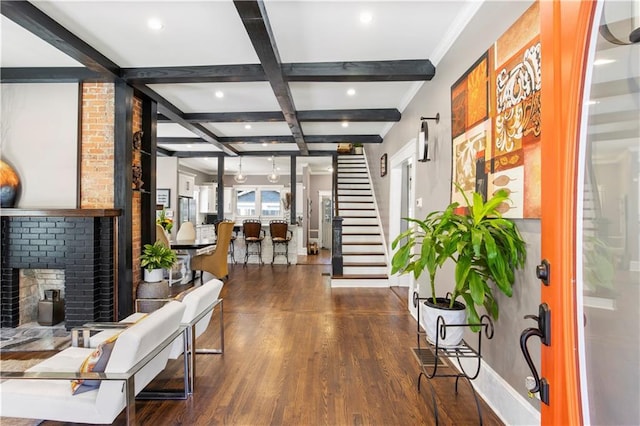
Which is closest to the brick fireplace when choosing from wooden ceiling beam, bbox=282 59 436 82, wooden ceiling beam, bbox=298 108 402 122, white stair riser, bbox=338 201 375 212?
wooden ceiling beam, bbox=282 59 436 82

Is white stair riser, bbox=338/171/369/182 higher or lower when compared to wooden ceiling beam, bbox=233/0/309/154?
lower

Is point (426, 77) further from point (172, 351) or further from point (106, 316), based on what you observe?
point (106, 316)

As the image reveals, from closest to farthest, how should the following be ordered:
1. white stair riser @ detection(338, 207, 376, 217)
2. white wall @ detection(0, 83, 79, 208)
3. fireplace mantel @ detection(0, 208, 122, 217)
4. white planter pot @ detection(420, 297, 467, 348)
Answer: white planter pot @ detection(420, 297, 467, 348) < fireplace mantel @ detection(0, 208, 122, 217) < white wall @ detection(0, 83, 79, 208) < white stair riser @ detection(338, 207, 376, 217)

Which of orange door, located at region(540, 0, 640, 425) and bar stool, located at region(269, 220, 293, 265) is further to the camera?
bar stool, located at region(269, 220, 293, 265)

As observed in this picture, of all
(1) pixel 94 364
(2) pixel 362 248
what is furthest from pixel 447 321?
(2) pixel 362 248

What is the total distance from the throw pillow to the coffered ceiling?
2.27 metres

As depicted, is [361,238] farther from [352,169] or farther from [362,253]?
[352,169]

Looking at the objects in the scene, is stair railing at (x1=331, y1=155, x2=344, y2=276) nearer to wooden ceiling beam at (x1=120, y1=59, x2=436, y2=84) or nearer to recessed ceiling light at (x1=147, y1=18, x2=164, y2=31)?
wooden ceiling beam at (x1=120, y1=59, x2=436, y2=84)

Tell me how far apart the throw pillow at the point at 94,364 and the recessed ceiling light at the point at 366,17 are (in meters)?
2.83

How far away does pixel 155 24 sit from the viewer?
2682 mm

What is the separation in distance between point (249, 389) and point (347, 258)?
391 cm

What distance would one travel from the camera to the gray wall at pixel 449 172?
5.96ft

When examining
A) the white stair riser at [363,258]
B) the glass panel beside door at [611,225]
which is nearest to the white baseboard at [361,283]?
the white stair riser at [363,258]

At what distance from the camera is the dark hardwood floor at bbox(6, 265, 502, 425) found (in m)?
2.04
